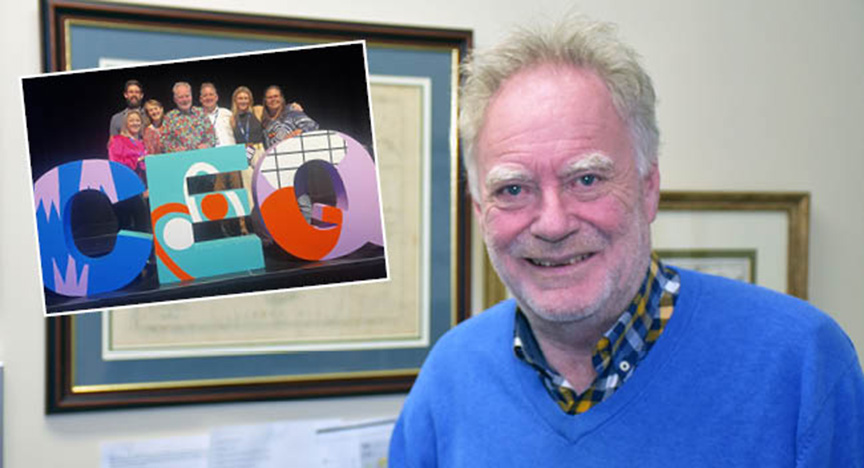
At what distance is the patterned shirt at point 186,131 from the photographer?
70cm

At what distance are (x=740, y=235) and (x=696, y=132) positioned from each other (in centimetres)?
21

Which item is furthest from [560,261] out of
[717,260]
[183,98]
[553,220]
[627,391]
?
[717,260]

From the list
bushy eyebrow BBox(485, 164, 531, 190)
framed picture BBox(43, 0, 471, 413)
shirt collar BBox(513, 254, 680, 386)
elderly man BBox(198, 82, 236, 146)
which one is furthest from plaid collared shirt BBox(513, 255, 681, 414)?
elderly man BBox(198, 82, 236, 146)

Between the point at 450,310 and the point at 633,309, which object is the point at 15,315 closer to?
the point at 450,310

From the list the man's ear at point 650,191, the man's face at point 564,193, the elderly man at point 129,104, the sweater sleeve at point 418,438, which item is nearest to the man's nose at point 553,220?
the man's face at point 564,193

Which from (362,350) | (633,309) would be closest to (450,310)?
(362,350)

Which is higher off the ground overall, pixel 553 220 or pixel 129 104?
pixel 129 104

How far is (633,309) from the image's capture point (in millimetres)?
831

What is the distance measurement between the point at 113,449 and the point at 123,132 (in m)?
0.59

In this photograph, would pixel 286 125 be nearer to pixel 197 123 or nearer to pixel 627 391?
pixel 197 123

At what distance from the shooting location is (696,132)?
1276 mm

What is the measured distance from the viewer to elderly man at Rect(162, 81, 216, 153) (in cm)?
70

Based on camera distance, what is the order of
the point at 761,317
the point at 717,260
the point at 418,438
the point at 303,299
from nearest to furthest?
1. the point at 761,317
2. the point at 418,438
3. the point at 303,299
4. the point at 717,260

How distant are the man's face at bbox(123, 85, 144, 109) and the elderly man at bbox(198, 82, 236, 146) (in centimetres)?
6
